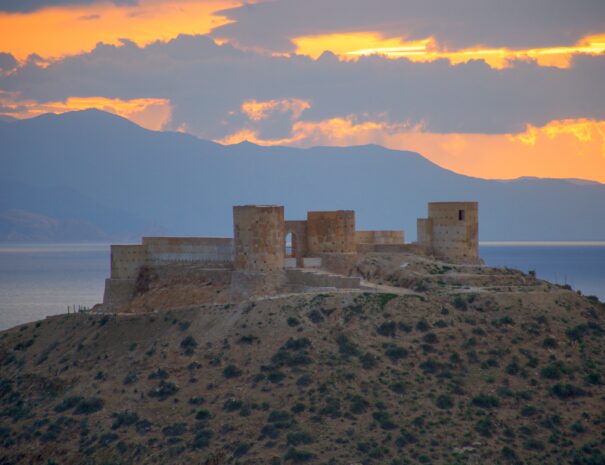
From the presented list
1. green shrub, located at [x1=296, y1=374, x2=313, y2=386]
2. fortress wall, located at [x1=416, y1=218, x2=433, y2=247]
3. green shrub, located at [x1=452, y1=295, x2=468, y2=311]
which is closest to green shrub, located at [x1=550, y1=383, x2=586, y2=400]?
green shrub, located at [x1=452, y1=295, x2=468, y2=311]

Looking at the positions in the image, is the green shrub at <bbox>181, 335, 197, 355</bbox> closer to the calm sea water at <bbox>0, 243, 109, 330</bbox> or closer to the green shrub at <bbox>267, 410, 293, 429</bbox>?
the green shrub at <bbox>267, 410, 293, 429</bbox>

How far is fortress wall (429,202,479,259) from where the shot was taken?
66688mm

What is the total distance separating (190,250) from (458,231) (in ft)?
46.2

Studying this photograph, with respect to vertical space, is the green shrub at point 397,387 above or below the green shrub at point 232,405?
above

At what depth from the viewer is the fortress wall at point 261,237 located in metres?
59.7

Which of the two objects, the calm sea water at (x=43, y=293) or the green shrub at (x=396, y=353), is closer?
the green shrub at (x=396, y=353)

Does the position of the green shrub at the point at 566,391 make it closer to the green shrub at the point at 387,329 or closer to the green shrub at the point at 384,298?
the green shrub at the point at 387,329

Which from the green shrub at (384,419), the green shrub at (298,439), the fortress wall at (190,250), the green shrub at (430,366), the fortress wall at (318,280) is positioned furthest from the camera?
the fortress wall at (190,250)

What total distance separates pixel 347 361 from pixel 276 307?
17.8 ft

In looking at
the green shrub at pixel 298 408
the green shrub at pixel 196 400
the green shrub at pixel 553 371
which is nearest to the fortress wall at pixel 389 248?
the green shrub at pixel 553 371

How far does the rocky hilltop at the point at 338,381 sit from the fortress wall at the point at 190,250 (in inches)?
100

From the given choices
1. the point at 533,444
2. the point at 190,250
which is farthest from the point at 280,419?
the point at 190,250

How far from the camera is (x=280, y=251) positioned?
60156 mm

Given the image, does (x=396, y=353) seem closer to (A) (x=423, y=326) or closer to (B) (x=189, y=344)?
(A) (x=423, y=326)
